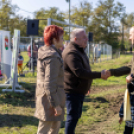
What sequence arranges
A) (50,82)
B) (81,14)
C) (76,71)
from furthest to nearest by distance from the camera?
(81,14), (76,71), (50,82)

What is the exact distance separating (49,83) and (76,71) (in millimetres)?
613

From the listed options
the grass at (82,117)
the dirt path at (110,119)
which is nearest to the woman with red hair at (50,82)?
the grass at (82,117)

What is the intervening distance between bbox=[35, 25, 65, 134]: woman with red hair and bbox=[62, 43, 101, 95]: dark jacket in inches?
15.8

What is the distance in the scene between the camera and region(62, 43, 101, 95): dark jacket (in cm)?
298

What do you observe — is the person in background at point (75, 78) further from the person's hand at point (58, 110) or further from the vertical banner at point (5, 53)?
the vertical banner at point (5, 53)

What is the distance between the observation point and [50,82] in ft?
8.00

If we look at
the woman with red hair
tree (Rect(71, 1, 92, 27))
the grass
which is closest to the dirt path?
the grass

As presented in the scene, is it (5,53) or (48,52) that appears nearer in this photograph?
(48,52)

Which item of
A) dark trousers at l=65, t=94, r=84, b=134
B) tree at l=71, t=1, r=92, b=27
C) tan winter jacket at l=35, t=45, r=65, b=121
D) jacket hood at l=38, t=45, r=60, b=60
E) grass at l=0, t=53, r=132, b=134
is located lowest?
grass at l=0, t=53, r=132, b=134

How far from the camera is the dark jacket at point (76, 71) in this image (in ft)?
9.78

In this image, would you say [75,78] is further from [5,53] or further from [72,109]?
[5,53]

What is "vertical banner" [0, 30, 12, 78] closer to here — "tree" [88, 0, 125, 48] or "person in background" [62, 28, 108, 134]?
"person in background" [62, 28, 108, 134]

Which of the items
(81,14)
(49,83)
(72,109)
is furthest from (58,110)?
(81,14)

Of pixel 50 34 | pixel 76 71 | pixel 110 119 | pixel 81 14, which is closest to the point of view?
pixel 50 34
